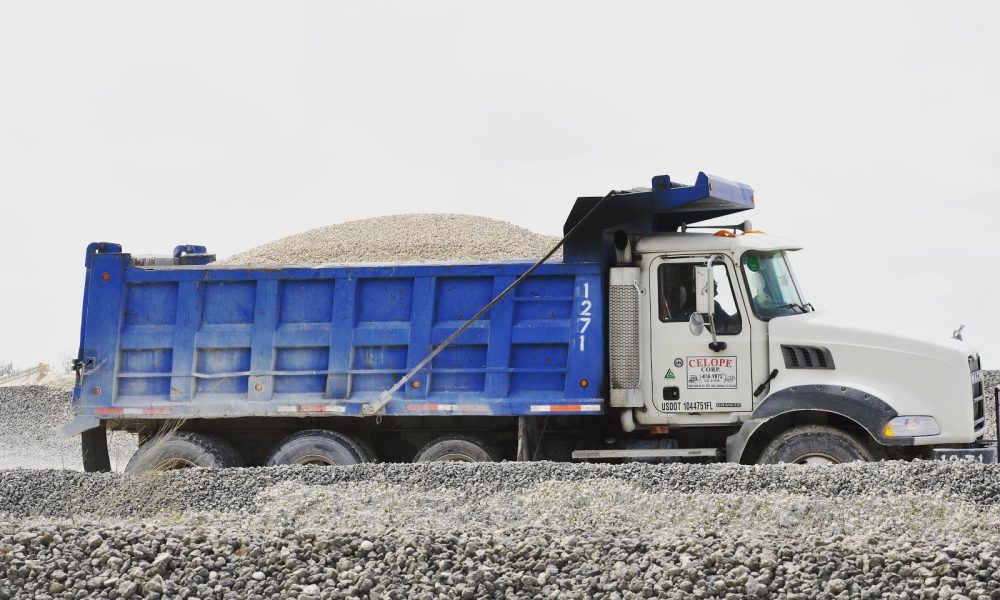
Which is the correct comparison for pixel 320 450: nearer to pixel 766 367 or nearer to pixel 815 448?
pixel 766 367

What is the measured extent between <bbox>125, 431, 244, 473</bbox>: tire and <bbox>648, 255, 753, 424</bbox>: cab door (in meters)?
4.62

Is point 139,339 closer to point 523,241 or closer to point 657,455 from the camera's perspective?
point 657,455

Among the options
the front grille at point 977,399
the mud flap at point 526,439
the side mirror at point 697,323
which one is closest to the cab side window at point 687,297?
the side mirror at point 697,323

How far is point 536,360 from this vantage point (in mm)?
11469

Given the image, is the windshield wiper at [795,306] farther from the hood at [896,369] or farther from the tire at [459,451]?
the tire at [459,451]

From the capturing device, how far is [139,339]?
40.6 ft

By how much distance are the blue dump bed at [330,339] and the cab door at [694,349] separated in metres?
0.58

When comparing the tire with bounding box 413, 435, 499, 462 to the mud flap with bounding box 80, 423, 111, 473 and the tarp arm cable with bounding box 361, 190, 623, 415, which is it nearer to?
the tarp arm cable with bounding box 361, 190, 623, 415

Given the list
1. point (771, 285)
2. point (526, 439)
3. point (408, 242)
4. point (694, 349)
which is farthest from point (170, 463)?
point (408, 242)

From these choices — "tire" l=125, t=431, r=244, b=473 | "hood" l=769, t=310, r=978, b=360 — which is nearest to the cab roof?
"hood" l=769, t=310, r=978, b=360

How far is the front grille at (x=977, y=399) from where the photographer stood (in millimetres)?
10805

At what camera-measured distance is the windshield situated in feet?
36.4

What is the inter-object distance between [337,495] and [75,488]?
284 cm

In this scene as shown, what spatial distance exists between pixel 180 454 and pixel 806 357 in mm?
6491
